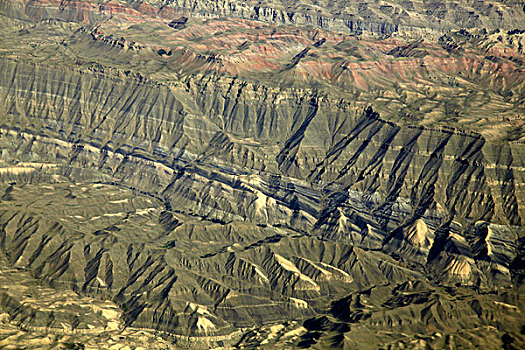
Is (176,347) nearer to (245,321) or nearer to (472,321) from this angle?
(245,321)

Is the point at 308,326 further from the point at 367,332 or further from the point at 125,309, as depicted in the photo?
the point at 125,309

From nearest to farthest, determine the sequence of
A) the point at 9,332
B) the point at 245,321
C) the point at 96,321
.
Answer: the point at 9,332, the point at 96,321, the point at 245,321

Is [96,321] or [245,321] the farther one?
[245,321]

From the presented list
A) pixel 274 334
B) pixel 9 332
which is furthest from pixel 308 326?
pixel 9 332

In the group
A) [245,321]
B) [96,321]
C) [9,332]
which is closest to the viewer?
[9,332]

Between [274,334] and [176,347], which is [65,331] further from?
[274,334]

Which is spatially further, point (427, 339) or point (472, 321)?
point (472, 321)

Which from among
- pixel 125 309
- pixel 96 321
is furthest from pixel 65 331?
pixel 125 309

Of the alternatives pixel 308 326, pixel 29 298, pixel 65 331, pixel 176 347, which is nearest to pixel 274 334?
pixel 308 326

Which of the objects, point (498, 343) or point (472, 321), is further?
point (472, 321)
